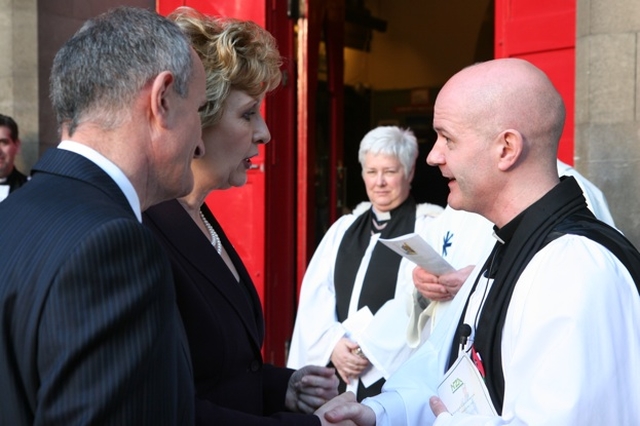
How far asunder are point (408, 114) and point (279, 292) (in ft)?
15.6

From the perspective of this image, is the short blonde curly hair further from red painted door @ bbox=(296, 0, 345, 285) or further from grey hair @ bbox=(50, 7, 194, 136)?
red painted door @ bbox=(296, 0, 345, 285)

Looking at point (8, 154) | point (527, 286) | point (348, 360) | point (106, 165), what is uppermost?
point (8, 154)

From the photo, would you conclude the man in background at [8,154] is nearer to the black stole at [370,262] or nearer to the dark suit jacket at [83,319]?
the black stole at [370,262]

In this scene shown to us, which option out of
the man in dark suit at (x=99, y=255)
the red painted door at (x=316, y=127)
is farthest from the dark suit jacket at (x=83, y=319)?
the red painted door at (x=316, y=127)

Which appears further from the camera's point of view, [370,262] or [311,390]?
[370,262]

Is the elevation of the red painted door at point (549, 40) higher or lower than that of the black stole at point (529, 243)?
higher

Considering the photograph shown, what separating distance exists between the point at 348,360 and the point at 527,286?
7.82 ft

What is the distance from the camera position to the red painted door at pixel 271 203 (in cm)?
575

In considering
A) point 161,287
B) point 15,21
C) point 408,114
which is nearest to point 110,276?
point 161,287

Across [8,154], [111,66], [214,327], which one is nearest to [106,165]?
[111,66]

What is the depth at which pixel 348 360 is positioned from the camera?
4.32 meters

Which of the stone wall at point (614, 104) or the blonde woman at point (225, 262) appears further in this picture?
the stone wall at point (614, 104)

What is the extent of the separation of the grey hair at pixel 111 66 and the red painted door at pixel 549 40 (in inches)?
129

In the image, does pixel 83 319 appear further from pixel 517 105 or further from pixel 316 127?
pixel 316 127
